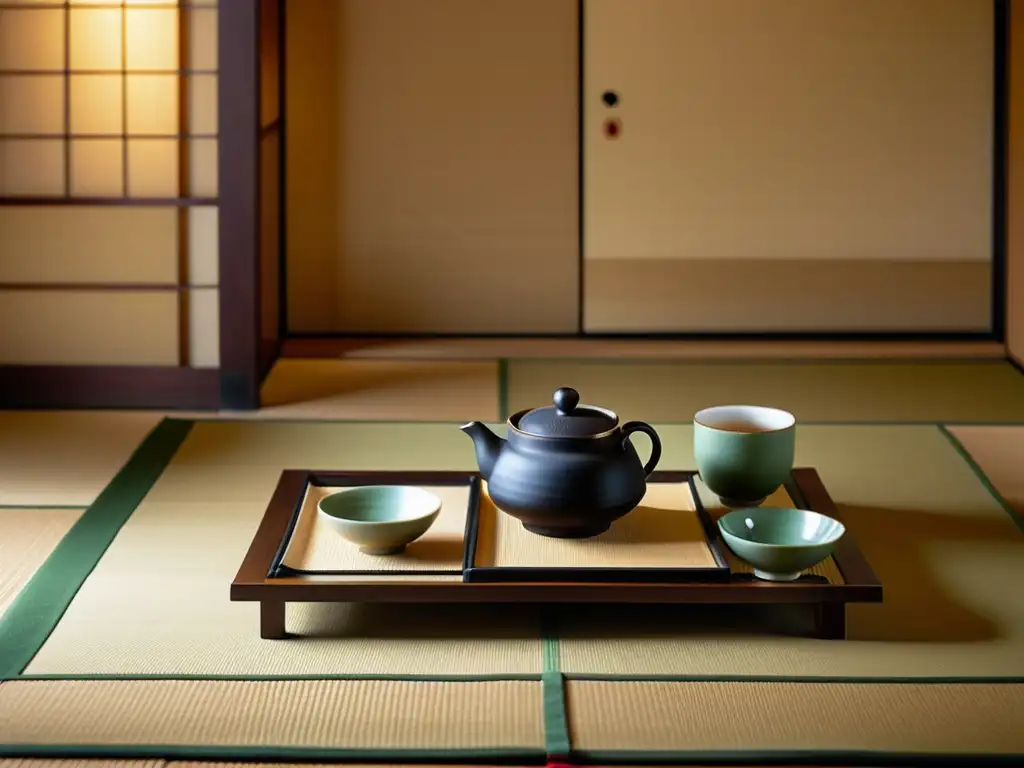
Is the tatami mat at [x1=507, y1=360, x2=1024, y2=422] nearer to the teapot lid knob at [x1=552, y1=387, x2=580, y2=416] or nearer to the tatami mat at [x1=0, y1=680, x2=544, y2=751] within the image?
the teapot lid knob at [x1=552, y1=387, x2=580, y2=416]

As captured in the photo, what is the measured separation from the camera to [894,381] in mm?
4707

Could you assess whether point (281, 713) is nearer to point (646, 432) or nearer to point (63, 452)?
point (646, 432)

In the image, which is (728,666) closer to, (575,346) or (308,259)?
(575,346)

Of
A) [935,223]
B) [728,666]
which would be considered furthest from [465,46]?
[728,666]

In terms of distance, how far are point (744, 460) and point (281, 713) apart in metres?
1.06

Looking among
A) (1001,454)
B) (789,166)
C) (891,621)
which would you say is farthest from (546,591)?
(789,166)

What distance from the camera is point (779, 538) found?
2664 millimetres

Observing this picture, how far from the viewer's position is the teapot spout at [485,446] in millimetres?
2713

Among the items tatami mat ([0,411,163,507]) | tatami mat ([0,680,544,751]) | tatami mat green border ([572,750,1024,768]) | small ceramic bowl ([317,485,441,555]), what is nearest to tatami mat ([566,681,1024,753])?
tatami mat green border ([572,750,1024,768])

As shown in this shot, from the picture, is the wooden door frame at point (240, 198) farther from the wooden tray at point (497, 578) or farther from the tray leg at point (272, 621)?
the tray leg at point (272, 621)

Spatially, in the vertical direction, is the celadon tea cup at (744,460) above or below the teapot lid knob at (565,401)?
below

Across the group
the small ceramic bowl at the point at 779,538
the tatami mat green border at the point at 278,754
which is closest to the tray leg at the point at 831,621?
the small ceramic bowl at the point at 779,538

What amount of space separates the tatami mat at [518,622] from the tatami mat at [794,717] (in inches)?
3.0

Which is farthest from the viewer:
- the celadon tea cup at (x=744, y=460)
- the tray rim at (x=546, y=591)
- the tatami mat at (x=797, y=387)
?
the tatami mat at (x=797, y=387)
